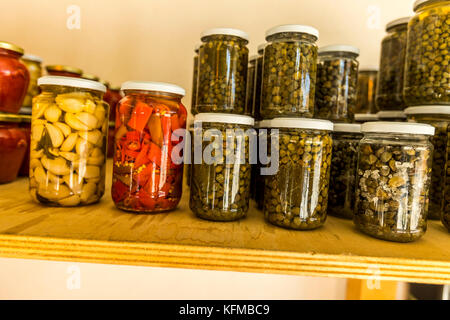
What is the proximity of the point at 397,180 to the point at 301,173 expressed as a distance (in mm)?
157

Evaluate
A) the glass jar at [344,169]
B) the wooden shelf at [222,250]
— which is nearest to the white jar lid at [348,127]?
the glass jar at [344,169]

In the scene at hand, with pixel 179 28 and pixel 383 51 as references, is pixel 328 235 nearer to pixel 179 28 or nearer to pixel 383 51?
pixel 383 51

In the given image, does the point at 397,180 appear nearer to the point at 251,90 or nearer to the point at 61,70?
the point at 251,90

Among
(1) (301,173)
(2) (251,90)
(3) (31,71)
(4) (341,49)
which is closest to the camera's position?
(1) (301,173)

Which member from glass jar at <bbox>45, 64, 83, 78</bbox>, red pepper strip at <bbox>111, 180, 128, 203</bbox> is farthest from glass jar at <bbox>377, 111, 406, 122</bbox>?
glass jar at <bbox>45, 64, 83, 78</bbox>

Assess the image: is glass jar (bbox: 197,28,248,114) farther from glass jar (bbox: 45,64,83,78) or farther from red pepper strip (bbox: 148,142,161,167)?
glass jar (bbox: 45,64,83,78)

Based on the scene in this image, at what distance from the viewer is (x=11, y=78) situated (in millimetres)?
840

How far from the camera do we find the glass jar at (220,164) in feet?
2.14

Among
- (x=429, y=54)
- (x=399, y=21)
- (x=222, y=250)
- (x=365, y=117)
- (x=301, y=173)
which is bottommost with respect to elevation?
(x=222, y=250)

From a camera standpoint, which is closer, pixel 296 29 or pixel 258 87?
pixel 296 29

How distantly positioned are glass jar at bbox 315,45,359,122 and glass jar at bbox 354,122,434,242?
175 millimetres

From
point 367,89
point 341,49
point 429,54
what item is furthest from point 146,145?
point 367,89

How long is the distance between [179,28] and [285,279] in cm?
87

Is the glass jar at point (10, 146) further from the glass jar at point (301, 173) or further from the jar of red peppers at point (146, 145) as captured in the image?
the glass jar at point (301, 173)
